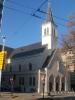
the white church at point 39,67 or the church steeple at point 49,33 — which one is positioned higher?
the church steeple at point 49,33

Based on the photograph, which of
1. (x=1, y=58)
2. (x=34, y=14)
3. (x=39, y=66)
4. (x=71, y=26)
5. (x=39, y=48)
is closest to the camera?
(x=34, y=14)

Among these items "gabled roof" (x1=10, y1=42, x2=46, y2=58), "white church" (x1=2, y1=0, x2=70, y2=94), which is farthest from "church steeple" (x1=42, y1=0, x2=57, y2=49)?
"gabled roof" (x1=10, y1=42, x2=46, y2=58)

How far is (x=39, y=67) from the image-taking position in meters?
76.4

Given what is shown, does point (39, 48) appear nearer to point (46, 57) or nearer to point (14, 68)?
point (46, 57)

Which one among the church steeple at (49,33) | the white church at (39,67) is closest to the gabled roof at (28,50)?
the white church at (39,67)

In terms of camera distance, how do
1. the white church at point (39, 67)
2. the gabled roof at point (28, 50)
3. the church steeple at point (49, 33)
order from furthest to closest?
the church steeple at point (49, 33) < the gabled roof at point (28, 50) < the white church at point (39, 67)

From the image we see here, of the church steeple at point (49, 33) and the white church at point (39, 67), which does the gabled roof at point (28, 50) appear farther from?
the church steeple at point (49, 33)

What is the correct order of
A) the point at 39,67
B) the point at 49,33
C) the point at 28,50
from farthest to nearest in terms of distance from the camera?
1. the point at 49,33
2. the point at 28,50
3. the point at 39,67

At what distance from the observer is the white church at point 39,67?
75.4 m

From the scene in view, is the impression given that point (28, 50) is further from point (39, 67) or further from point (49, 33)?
point (39, 67)

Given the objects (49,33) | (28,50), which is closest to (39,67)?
(28,50)

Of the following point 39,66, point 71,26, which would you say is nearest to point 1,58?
point 71,26

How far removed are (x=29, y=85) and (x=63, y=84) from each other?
11.8 meters

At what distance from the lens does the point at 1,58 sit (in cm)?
3100
